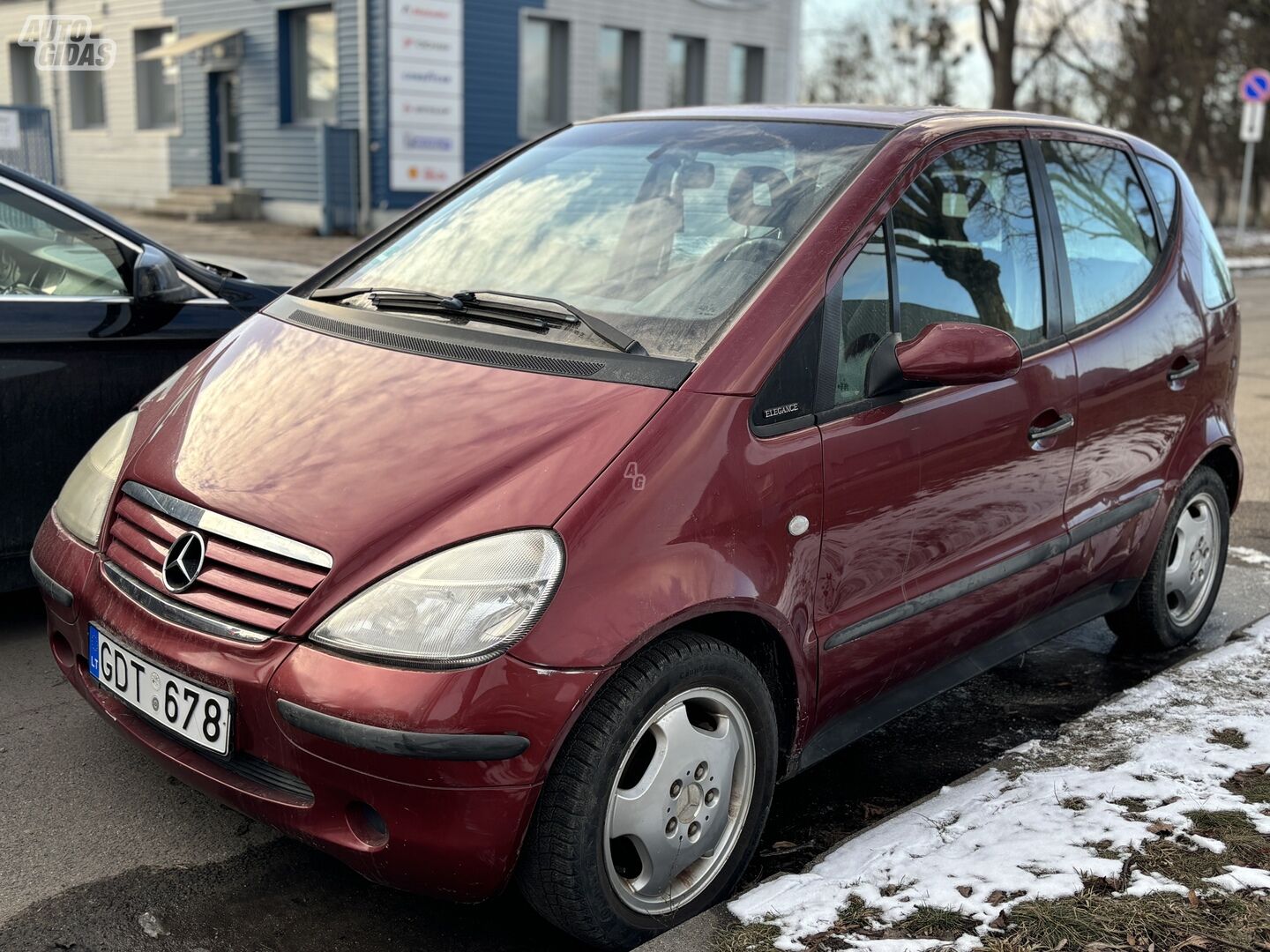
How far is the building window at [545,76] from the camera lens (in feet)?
72.2

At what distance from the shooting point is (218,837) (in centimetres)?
298

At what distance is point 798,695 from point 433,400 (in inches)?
39.7

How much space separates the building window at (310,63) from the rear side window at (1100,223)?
18.1 m

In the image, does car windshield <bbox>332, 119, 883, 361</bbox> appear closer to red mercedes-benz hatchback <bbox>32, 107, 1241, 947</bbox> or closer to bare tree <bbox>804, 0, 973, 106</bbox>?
red mercedes-benz hatchback <bbox>32, 107, 1241, 947</bbox>

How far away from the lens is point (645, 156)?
11.7 ft

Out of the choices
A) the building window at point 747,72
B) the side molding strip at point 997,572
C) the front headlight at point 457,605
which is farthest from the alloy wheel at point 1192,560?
the building window at point 747,72

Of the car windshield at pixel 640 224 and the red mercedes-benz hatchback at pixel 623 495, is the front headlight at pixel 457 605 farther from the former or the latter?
the car windshield at pixel 640 224

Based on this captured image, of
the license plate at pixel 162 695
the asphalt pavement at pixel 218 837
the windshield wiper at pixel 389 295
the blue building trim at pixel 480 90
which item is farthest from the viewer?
the blue building trim at pixel 480 90

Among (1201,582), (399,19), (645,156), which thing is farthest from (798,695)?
(399,19)

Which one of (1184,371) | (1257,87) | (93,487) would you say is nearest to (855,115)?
(1184,371)

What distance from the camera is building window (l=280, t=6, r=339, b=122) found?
20781 mm

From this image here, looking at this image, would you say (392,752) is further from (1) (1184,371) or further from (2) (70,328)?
(1) (1184,371)

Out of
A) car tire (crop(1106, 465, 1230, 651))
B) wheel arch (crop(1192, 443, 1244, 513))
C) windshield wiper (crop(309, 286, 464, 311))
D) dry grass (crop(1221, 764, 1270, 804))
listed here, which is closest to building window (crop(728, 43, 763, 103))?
wheel arch (crop(1192, 443, 1244, 513))

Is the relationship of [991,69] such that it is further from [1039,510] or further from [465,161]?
[1039,510]
